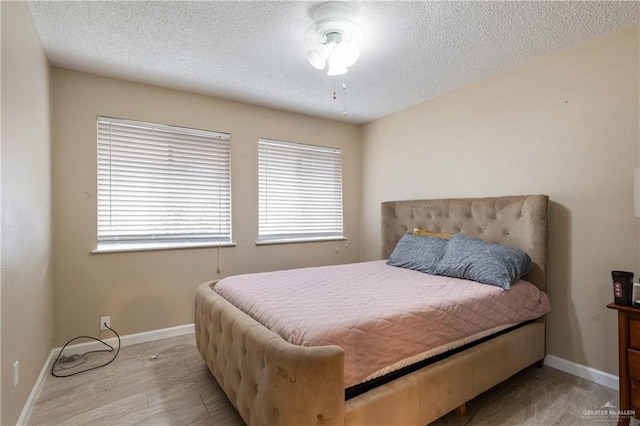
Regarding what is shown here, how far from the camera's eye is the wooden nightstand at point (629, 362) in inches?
64.6

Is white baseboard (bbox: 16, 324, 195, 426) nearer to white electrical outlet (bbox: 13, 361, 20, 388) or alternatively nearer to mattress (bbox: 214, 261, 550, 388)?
white electrical outlet (bbox: 13, 361, 20, 388)

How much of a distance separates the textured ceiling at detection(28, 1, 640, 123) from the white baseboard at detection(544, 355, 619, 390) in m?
2.33

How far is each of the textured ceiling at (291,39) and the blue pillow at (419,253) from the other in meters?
1.48

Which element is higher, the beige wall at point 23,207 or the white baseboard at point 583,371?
the beige wall at point 23,207

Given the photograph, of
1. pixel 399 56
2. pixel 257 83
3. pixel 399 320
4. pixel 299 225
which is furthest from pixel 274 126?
pixel 399 320

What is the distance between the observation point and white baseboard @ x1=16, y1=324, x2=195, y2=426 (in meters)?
1.81

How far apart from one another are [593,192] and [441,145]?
136 cm

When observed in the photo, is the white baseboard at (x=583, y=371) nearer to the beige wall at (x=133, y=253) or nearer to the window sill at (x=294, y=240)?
the window sill at (x=294, y=240)

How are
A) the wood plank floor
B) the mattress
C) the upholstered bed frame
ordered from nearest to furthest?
the upholstered bed frame
the mattress
the wood plank floor

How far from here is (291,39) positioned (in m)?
2.15

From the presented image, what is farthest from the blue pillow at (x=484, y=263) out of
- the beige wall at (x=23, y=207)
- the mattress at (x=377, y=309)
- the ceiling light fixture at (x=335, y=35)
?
the beige wall at (x=23, y=207)

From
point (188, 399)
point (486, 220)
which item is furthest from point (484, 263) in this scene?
point (188, 399)

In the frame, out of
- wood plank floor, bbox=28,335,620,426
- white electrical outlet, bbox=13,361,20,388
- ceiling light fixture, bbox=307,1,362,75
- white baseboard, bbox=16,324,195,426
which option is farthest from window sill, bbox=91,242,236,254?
ceiling light fixture, bbox=307,1,362,75

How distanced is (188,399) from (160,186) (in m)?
1.89
